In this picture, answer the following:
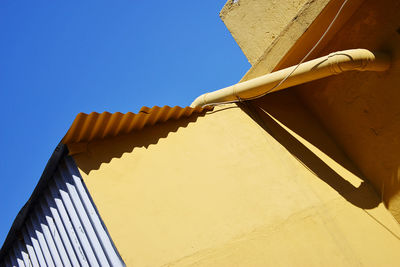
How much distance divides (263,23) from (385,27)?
239 centimetres

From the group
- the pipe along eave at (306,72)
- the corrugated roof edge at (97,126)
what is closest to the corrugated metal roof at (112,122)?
the corrugated roof edge at (97,126)

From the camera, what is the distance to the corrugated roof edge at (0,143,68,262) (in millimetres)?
3967

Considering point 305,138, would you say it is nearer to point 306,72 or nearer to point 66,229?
point 306,72

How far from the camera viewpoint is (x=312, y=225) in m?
4.53

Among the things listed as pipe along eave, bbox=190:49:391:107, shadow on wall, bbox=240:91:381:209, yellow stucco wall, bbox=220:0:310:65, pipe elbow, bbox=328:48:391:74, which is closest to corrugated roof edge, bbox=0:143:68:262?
pipe along eave, bbox=190:49:391:107

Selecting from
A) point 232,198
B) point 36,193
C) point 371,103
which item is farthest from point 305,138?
point 36,193

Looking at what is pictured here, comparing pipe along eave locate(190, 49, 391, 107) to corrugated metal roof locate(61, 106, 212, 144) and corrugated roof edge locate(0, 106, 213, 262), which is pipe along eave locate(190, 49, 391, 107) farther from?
corrugated metal roof locate(61, 106, 212, 144)

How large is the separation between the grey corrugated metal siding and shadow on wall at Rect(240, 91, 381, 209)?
282cm

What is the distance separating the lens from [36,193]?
4391 mm

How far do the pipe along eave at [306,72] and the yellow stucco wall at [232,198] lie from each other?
0.93ft

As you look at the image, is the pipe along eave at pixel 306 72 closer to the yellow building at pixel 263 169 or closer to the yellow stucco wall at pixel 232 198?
the yellow building at pixel 263 169

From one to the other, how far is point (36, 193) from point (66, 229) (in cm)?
69

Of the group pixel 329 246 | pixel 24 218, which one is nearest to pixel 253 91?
pixel 329 246

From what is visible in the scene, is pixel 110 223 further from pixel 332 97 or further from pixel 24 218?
pixel 332 97
